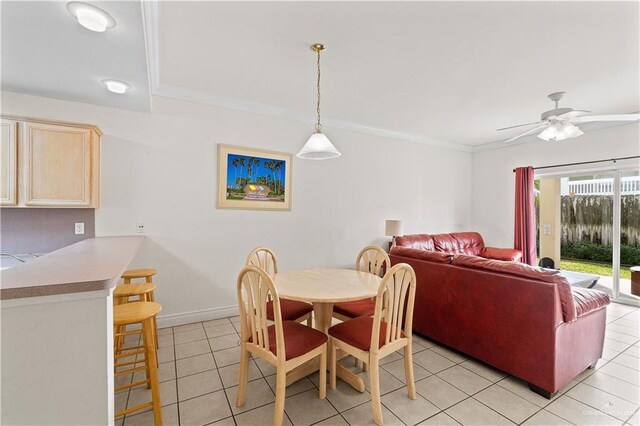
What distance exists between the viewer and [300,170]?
3941 mm

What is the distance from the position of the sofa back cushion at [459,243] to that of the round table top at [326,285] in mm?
2529

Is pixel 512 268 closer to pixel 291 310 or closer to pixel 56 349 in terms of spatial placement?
pixel 291 310

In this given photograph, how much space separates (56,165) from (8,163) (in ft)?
0.96

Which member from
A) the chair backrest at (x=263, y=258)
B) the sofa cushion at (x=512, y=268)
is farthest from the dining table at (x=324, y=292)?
the sofa cushion at (x=512, y=268)

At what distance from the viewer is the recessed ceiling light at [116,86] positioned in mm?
2412

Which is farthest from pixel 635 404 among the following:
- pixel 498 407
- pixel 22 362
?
pixel 22 362

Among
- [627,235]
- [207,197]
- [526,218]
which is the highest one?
[207,197]

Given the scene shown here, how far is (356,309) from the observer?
243 cm

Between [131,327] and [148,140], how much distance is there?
6.61 ft

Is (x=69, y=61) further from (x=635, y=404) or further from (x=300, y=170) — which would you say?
Result: (x=635, y=404)

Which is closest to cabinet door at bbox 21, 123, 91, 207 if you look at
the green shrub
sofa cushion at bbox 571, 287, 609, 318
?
sofa cushion at bbox 571, 287, 609, 318

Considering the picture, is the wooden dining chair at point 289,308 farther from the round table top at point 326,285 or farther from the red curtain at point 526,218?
the red curtain at point 526,218

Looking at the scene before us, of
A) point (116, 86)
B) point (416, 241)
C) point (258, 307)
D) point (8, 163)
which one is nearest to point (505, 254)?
point (416, 241)

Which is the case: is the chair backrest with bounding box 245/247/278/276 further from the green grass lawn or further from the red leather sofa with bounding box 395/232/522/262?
the green grass lawn
